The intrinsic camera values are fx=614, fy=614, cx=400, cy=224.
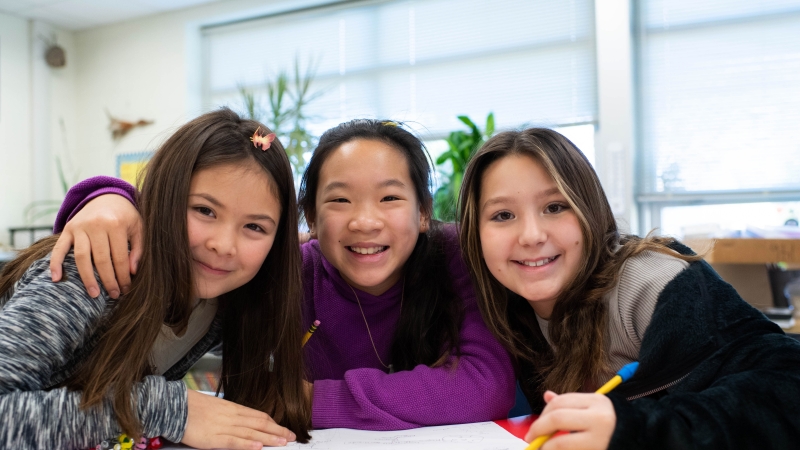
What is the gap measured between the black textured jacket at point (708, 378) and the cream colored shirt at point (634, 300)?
0.07 feet

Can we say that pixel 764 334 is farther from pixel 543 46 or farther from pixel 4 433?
pixel 543 46

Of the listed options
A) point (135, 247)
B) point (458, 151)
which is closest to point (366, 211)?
point (135, 247)

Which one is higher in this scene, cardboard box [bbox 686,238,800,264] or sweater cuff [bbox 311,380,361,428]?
cardboard box [bbox 686,238,800,264]

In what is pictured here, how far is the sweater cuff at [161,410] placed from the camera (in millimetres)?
821

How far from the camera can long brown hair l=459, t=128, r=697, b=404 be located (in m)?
0.98

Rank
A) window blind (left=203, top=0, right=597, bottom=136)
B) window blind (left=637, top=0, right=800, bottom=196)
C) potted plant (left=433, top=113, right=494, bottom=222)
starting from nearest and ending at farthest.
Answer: window blind (left=637, top=0, right=800, bottom=196) < potted plant (left=433, top=113, right=494, bottom=222) < window blind (left=203, top=0, right=597, bottom=136)

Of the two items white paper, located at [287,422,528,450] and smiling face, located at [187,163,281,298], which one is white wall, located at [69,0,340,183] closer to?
smiling face, located at [187,163,281,298]

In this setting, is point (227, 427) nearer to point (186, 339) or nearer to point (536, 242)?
point (186, 339)

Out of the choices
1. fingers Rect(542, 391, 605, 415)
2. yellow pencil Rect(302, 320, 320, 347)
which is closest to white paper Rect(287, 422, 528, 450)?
fingers Rect(542, 391, 605, 415)

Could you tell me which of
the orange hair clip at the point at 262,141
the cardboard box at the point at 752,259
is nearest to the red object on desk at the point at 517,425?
the orange hair clip at the point at 262,141

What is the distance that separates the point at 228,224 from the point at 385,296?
0.44 m

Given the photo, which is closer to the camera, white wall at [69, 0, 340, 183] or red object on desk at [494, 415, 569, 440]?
red object on desk at [494, 415, 569, 440]

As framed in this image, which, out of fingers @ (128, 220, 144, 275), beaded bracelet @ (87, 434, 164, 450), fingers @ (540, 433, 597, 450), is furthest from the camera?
fingers @ (128, 220, 144, 275)

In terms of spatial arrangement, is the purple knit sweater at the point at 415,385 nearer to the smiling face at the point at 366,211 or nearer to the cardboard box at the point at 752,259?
the smiling face at the point at 366,211
